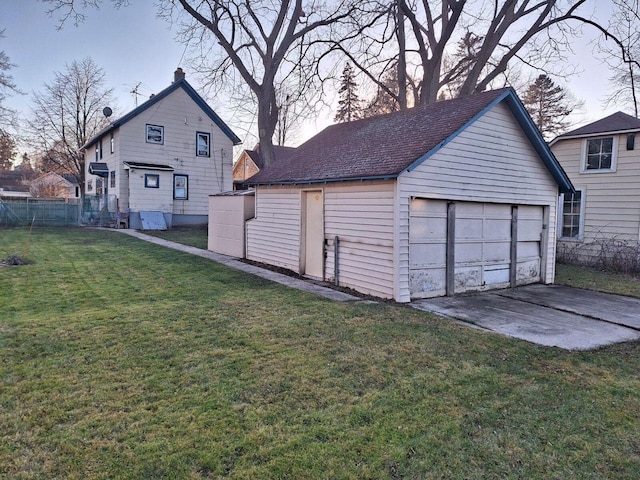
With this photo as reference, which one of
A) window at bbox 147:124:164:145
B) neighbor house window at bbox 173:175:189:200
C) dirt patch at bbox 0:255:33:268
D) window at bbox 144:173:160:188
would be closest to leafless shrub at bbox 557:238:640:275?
dirt patch at bbox 0:255:33:268

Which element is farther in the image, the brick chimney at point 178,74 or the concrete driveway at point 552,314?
the brick chimney at point 178,74

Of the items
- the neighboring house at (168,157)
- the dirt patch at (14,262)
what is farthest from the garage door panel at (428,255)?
the neighboring house at (168,157)

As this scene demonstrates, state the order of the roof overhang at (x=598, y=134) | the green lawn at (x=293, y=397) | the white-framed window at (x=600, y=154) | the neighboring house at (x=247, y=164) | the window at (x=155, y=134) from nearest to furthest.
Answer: the green lawn at (x=293, y=397), the roof overhang at (x=598, y=134), the white-framed window at (x=600, y=154), the window at (x=155, y=134), the neighboring house at (x=247, y=164)

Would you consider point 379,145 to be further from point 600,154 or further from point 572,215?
point 572,215

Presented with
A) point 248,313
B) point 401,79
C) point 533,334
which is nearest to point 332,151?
point 248,313

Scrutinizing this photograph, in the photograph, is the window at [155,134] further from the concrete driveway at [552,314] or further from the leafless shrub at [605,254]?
the leafless shrub at [605,254]

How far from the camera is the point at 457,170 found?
8992 mm

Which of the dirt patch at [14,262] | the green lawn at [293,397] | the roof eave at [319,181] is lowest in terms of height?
the green lawn at [293,397]

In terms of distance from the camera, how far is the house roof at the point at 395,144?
8.56 m

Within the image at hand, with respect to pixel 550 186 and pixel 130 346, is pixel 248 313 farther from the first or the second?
pixel 550 186

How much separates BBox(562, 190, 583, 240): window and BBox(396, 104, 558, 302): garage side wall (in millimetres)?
5148

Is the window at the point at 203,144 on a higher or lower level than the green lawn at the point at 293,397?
higher

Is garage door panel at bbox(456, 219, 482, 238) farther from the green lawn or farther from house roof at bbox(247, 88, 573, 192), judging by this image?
the green lawn

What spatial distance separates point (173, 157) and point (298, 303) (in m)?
18.4
